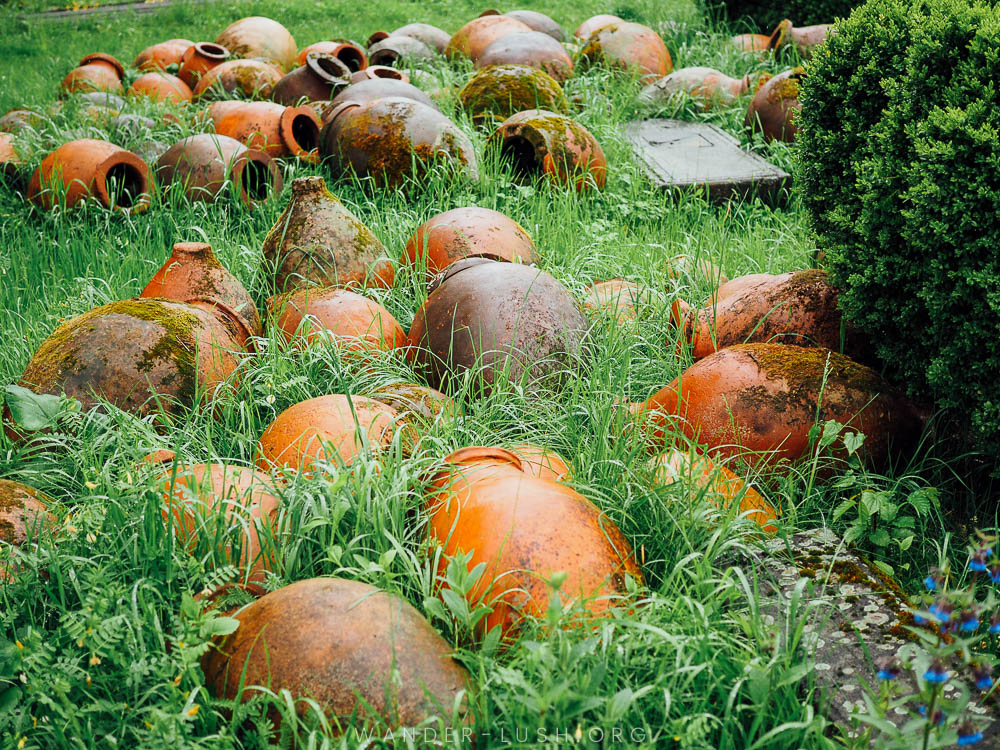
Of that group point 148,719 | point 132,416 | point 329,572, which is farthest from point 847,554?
point 132,416

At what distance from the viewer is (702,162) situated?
6.51 m

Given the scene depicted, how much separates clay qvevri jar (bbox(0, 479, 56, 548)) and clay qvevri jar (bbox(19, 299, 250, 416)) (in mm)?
495

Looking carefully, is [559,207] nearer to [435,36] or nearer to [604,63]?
[604,63]

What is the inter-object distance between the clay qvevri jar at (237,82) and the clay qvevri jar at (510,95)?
1928 mm

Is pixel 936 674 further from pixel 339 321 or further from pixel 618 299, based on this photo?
pixel 339 321

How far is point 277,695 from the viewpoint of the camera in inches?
74.2

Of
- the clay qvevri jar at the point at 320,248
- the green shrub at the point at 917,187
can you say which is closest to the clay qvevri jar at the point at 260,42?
the clay qvevri jar at the point at 320,248

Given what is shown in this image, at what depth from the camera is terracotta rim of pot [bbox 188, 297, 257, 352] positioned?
3.62 metres

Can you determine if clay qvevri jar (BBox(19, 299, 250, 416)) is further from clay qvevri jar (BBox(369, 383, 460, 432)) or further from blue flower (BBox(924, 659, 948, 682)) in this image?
blue flower (BBox(924, 659, 948, 682))

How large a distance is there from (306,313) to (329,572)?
153 centimetres

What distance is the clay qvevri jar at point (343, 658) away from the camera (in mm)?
1875

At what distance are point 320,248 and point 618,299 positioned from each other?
56.2 inches

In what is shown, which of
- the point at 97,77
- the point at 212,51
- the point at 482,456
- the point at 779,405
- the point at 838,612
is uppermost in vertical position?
the point at 212,51

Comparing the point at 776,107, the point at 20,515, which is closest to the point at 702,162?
the point at 776,107
